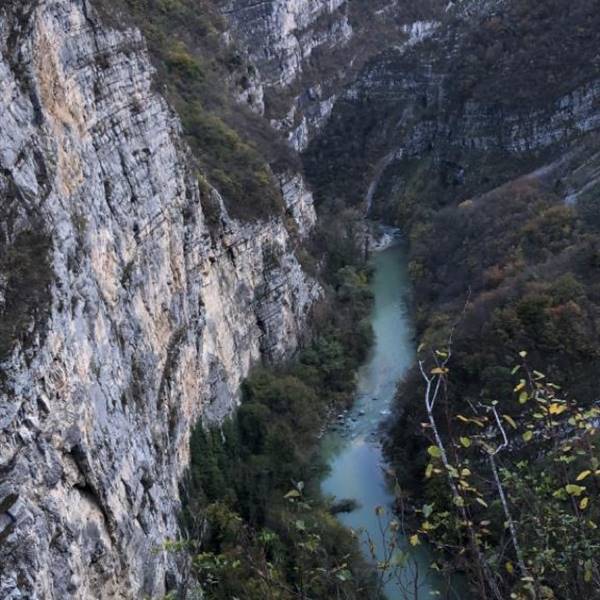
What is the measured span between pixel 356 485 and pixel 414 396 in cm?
360

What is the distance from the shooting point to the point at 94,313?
1636cm

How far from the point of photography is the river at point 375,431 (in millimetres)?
25062

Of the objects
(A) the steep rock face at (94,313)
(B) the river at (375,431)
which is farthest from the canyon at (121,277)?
(B) the river at (375,431)

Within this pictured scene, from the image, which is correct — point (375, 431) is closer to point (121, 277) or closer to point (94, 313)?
point (121, 277)

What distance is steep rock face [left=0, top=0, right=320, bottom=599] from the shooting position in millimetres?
12352

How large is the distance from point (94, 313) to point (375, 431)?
54.3 ft

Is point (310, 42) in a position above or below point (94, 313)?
above

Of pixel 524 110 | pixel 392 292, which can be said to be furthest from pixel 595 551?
pixel 524 110

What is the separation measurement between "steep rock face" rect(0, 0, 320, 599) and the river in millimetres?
4665

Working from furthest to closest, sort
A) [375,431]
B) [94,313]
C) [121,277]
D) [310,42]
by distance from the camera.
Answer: [310,42]
[375,431]
[121,277]
[94,313]

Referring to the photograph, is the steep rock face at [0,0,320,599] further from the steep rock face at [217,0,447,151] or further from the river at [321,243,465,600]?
the steep rock face at [217,0,447,151]

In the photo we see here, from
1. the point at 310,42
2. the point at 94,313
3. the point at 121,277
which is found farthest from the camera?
the point at 310,42

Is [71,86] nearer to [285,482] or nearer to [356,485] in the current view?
[285,482]

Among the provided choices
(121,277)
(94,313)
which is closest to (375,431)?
(121,277)
